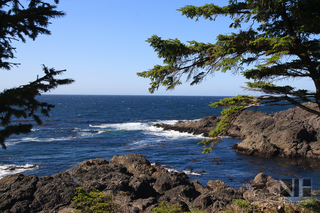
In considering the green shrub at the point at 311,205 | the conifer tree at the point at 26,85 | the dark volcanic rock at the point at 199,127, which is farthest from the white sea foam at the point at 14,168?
the dark volcanic rock at the point at 199,127

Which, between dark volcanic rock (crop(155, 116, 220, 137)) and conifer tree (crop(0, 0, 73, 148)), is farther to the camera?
dark volcanic rock (crop(155, 116, 220, 137))

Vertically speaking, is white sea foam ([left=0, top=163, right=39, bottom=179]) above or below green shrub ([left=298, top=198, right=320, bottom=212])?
below

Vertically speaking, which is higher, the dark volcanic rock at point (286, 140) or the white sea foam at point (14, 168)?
the dark volcanic rock at point (286, 140)

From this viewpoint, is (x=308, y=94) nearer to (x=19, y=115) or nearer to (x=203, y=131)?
(x=19, y=115)

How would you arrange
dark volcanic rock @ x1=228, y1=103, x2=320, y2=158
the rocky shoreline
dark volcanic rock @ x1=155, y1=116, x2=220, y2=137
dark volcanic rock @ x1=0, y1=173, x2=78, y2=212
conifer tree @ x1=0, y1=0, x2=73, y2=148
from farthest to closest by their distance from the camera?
dark volcanic rock @ x1=155, y1=116, x2=220, y2=137 → dark volcanic rock @ x1=228, y1=103, x2=320, y2=158 → dark volcanic rock @ x1=0, y1=173, x2=78, y2=212 → the rocky shoreline → conifer tree @ x1=0, y1=0, x2=73, y2=148

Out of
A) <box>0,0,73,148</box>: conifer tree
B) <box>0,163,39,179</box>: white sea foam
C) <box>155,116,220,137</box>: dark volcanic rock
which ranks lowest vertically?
<box>0,163,39,179</box>: white sea foam

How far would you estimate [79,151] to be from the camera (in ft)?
97.8

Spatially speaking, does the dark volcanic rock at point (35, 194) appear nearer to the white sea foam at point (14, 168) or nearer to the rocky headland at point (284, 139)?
the white sea foam at point (14, 168)

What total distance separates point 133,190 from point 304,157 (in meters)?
20.9

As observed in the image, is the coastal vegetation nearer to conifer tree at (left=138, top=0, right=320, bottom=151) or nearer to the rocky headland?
conifer tree at (left=138, top=0, right=320, bottom=151)

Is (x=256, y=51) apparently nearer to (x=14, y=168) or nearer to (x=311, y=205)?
(x=311, y=205)

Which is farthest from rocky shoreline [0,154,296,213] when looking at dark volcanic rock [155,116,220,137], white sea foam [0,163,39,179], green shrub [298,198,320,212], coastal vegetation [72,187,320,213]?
dark volcanic rock [155,116,220,137]

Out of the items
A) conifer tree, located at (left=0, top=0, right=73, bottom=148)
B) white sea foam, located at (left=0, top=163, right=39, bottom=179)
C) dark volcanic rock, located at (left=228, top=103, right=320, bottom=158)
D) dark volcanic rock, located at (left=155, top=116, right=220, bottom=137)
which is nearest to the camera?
conifer tree, located at (left=0, top=0, right=73, bottom=148)

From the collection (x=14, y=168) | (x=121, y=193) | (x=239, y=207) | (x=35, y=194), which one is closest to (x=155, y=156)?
(x=14, y=168)
